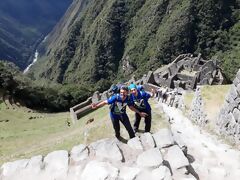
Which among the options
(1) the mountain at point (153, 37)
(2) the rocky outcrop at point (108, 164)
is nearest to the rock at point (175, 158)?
(2) the rocky outcrop at point (108, 164)

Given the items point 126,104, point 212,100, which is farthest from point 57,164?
point 212,100

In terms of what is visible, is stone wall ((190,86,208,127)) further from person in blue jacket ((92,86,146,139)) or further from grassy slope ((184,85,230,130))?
person in blue jacket ((92,86,146,139))

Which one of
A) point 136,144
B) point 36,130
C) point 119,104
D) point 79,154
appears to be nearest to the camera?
point 79,154

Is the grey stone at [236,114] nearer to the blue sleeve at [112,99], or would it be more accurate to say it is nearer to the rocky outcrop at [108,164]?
the rocky outcrop at [108,164]

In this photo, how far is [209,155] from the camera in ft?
44.5

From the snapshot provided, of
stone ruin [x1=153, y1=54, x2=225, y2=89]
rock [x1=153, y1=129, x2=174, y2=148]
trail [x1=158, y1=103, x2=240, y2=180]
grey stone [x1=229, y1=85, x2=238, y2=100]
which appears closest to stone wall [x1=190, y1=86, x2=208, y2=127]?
trail [x1=158, y1=103, x2=240, y2=180]

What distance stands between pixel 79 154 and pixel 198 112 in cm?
929

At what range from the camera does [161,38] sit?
147125 millimetres

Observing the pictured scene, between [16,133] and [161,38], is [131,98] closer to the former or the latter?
[16,133]

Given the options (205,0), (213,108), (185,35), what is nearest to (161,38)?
(185,35)

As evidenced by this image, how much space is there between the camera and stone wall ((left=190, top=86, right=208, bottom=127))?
18.3 meters

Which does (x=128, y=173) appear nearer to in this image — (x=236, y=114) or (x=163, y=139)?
(x=163, y=139)

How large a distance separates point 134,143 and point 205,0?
143412 mm

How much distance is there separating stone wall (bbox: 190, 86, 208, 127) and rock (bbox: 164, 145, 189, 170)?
6.70 m
